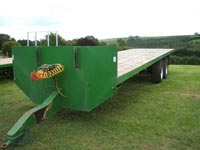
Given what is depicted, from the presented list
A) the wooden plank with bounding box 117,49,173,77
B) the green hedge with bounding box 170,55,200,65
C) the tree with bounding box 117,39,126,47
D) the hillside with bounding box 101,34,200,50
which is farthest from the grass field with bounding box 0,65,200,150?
the tree with bounding box 117,39,126,47

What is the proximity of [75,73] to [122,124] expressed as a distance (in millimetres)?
1048

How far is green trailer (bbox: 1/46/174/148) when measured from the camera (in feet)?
11.0

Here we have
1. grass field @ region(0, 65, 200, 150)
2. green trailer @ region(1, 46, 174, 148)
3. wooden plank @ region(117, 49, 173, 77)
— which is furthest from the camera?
wooden plank @ region(117, 49, 173, 77)

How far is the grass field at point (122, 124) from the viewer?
3.18 metres

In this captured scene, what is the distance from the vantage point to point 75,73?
3473 mm

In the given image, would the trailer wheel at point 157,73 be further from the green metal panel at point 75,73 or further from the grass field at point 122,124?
the green metal panel at point 75,73

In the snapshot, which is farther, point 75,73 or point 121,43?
point 121,43

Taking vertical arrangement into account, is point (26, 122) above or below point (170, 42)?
below

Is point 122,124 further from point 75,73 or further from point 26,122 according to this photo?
point 26,122

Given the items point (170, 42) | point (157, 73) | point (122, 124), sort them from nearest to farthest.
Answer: point (122, 124) → point (157, 73) → point (170, 42)

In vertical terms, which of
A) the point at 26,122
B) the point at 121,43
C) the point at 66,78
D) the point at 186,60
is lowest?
the point at 26,122

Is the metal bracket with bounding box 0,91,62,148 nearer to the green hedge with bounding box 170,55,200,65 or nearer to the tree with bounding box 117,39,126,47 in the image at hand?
the green hedge with bounding box 170,55,200,65

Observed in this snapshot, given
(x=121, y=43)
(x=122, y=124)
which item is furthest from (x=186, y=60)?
(x=122, y=124)

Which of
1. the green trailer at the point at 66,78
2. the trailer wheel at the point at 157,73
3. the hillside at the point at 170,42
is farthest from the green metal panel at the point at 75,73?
the hillside at the point at 170,42
